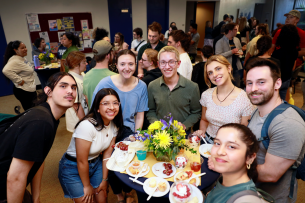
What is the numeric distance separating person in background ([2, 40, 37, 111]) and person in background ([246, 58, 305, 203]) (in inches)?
155

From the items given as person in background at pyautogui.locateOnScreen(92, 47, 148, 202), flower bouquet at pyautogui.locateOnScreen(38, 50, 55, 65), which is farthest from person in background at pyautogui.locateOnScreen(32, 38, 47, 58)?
person in background at pyautogui.locateOnScreen(92, 47, 148, 202)

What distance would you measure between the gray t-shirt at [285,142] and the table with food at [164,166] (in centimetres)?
43

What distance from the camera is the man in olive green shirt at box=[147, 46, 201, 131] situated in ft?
7.00

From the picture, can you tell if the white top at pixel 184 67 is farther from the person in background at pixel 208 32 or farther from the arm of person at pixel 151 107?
the person in background at pixel 208 32

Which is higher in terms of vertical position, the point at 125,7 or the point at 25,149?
the point at 125,7

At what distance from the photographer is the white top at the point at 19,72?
375cm

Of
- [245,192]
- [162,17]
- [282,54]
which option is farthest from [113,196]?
[162,17]

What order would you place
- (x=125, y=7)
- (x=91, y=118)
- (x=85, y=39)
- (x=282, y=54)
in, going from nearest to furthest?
(x=91, y=118), (x=282, y=54), (x=85, y=39), (x=125, y=7)

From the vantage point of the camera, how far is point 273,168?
1296 mm

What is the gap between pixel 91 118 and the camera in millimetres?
1809

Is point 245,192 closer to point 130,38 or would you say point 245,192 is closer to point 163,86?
point 163,86

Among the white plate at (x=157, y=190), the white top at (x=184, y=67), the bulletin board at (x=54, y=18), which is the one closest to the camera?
the white plate at (x=157, y=190)

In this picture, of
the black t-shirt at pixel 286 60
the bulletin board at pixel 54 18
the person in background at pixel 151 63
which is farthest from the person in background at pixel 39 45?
the black t-shirt at pixel 286 60

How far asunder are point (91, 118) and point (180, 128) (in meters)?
0.83
